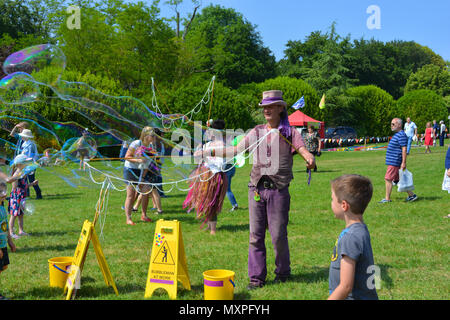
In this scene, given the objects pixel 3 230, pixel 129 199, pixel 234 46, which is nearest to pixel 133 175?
pixel 129 199

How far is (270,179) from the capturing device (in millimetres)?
4414

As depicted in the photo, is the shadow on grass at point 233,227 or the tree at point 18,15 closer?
the shadow on grass at point 233,227

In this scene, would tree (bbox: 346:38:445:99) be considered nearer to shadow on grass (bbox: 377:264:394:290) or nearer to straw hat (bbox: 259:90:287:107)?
shadow on grass (bbox: 377:264:394:290)

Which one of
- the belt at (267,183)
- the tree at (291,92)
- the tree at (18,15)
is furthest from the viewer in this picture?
the tree at (18,15)

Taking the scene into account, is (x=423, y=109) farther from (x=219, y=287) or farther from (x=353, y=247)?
(x=353, y=247)

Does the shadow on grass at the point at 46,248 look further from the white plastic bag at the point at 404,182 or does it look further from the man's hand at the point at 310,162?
the white plastic bag at the point at 404,182

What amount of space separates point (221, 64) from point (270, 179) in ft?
125

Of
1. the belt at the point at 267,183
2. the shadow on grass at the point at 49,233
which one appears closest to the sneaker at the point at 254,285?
the belt at the point at 267,183

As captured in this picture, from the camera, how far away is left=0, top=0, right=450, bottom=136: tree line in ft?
85.4

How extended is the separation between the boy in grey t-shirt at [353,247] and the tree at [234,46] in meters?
38.1

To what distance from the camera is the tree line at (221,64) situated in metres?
26.0

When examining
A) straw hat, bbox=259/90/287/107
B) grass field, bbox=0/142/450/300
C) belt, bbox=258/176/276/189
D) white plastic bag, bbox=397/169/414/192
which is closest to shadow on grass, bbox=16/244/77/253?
grass field, bbox=0/142/450/300

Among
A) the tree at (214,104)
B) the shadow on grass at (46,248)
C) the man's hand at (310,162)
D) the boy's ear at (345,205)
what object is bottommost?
the shadow on grass at (46,248)
